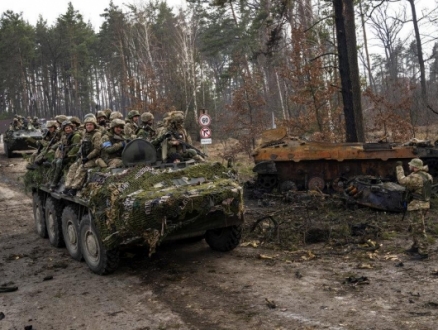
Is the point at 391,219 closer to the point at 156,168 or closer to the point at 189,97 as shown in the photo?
the point at 156,168

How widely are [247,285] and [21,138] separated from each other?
19.0 m

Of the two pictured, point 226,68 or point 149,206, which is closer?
point 149,206

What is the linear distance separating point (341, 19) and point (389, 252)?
30.5ft

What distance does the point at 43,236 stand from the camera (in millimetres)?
10945

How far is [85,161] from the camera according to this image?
8477mm

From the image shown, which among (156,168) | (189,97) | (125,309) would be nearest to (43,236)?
(156,168)

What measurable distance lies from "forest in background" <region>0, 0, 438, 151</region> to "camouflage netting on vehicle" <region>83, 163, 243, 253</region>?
28.6ft

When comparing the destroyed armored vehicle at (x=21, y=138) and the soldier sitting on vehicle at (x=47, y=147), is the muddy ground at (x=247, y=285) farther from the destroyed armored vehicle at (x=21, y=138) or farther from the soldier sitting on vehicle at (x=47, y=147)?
the destroyed armored vehicle at (x=21, y=138)

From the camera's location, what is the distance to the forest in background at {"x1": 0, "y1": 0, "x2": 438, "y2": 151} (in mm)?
19266

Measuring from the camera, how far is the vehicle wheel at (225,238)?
843 cm

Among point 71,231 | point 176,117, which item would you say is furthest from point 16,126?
point 176,117

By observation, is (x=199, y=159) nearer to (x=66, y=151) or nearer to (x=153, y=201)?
(x=153, y=201)

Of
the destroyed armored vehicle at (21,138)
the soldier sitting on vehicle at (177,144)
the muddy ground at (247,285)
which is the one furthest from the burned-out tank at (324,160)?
the destroyed armored vehicle at (21,138)

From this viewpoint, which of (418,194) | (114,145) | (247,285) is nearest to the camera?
(247,285)
